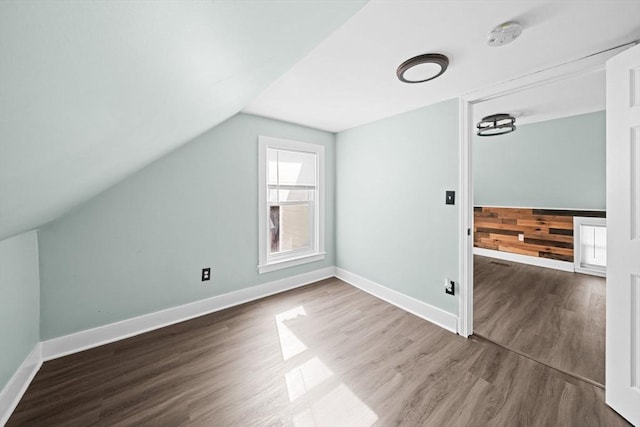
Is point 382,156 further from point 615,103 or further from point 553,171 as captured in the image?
point 553,171

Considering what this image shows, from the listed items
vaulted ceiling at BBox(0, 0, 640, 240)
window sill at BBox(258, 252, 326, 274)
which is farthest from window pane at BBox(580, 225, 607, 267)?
window sill at BBox(258, 252, 326, 274)

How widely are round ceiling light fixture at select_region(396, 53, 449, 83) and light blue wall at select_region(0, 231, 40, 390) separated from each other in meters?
2.67

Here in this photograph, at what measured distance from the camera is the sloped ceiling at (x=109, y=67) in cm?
35

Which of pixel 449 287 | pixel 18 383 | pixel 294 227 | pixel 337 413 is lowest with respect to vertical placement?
pixel 337 413

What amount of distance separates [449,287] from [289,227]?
6.44 feet

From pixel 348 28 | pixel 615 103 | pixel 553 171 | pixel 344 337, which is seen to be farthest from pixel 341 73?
pixel 553 171

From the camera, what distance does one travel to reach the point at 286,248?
3.17m

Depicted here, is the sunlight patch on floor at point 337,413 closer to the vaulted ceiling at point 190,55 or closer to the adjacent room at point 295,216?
the adjacent room at point 295,216

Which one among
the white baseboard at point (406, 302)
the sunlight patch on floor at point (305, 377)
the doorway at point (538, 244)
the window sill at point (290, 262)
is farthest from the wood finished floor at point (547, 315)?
the window sill at point (290, 262)

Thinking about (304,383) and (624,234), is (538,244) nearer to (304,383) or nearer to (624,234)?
(624,234)

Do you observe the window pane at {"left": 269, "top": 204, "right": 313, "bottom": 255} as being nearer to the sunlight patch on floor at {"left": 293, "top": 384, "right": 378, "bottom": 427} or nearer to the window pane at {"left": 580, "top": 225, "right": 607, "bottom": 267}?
the sunlight patch on floor at {"left": 293, "top": 384, "right": 378, "bottom": 427}

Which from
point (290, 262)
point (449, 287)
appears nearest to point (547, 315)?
point (449, 287)

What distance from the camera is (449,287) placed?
2.21 m

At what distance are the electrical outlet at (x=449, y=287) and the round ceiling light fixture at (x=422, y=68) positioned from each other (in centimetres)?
176
